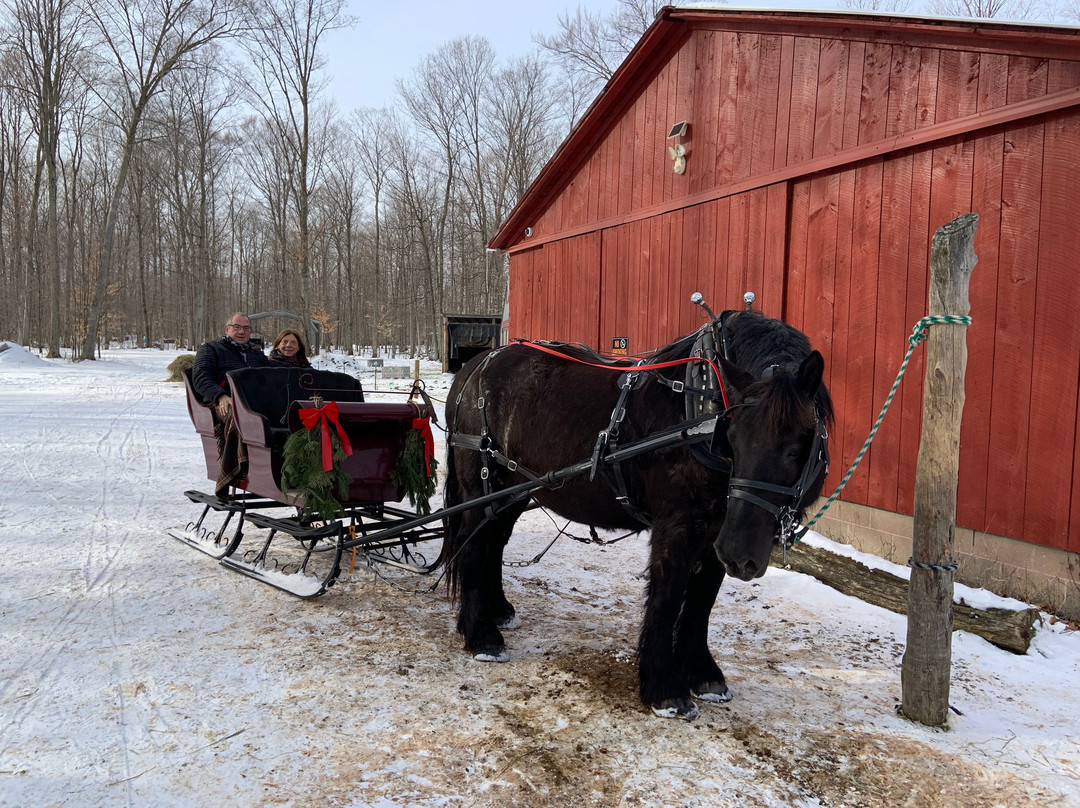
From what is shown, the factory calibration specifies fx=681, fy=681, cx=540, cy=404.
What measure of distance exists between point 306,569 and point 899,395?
15.6 ft

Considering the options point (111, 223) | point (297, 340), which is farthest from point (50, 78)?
point (297, 340)

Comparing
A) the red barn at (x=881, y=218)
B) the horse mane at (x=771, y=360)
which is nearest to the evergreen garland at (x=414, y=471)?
the horse mane at (x=771, y=360)

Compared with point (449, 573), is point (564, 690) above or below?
below

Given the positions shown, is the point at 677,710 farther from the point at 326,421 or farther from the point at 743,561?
the point at 326,421

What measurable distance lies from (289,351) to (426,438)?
1669 millimetres

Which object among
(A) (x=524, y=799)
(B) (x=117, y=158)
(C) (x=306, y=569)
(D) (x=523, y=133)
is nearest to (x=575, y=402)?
(A) (x=524, y=799)

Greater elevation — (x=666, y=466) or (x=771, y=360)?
(x=771, y=360)

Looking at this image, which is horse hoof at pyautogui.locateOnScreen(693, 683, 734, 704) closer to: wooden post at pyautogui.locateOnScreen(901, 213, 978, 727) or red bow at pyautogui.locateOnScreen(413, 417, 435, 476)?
wooden post at pyautogui.locateOnScreen(901, 213, 978, 727)

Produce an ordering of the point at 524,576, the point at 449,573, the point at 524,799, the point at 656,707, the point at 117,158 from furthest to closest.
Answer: the point at 117,158, the point at 524,576, the point at 449,573, the point at 656,707, the point at 524,799

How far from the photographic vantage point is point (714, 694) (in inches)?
129

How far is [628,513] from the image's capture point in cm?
347

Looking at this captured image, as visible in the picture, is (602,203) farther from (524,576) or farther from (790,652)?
(790,652)

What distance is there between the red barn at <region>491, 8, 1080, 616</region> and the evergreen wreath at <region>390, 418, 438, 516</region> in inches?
143

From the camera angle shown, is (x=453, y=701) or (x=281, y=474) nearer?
(x=453, y=701)
